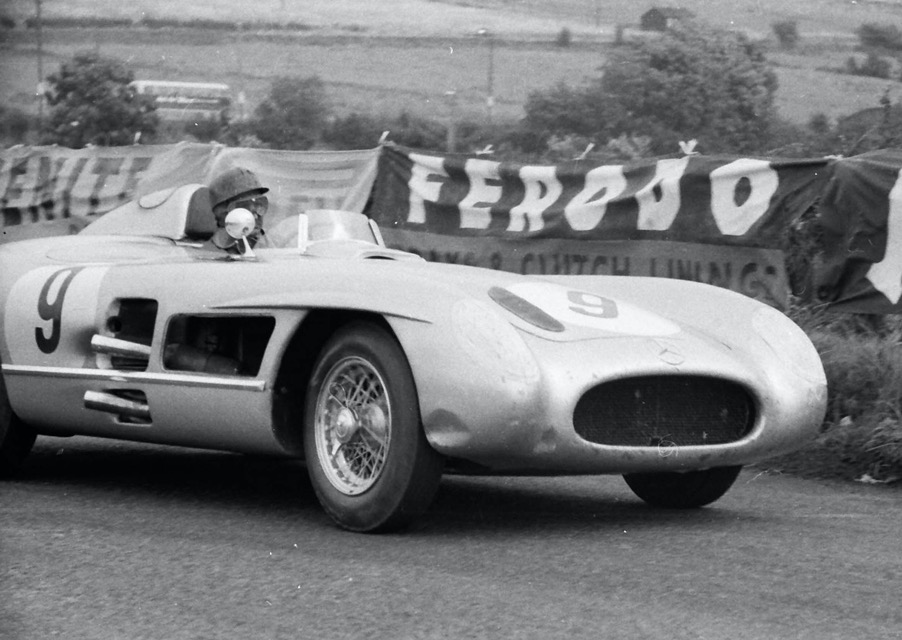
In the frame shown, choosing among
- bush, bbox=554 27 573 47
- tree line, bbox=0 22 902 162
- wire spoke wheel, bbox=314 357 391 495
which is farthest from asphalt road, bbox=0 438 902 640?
bush, bbox=554 27 573 47

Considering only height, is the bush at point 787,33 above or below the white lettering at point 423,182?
above

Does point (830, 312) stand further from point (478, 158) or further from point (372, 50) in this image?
point (372, 50)

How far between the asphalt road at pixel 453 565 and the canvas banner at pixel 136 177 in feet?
21.7

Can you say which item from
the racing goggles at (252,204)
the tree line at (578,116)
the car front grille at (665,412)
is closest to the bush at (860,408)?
the car front grille at (665,412)

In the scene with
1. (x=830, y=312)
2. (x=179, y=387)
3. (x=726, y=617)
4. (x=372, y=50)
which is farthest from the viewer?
(x=372, y=50)

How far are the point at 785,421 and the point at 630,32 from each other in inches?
1137

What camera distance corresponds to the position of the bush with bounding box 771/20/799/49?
30.2 metres

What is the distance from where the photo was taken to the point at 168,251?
622 cm

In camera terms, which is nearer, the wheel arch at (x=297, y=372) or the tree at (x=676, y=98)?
the wheel arch at (x=297, y=372)

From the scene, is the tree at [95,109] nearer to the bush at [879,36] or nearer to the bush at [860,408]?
the bush at [879,36]

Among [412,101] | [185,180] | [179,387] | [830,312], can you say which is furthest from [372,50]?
[179,387]

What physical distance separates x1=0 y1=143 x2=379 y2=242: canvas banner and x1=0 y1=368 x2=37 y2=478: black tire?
242 inches

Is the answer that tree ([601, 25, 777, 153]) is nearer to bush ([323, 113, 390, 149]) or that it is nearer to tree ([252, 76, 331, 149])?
bush ([323, 113, 390, 149])

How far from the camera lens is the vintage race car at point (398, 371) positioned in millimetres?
4477
